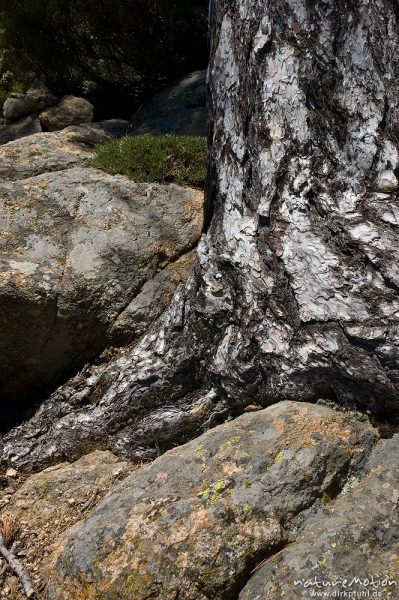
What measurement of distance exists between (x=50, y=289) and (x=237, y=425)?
1950 mm

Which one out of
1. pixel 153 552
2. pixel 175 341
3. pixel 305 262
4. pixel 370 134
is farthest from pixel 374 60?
pixel 153 552

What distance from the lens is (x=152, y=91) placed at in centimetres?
1155

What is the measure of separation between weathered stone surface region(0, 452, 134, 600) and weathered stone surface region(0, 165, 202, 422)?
96cm

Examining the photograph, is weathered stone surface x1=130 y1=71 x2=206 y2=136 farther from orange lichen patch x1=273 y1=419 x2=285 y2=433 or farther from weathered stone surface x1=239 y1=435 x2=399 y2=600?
weathered stone surface x1=239 y1=435 x2=399 y2=600

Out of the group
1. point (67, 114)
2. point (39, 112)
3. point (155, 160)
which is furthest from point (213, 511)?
point (39, 112)

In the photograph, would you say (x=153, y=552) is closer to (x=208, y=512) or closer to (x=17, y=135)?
(x=208, y=512)

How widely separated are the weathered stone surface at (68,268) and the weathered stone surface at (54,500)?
3.15ft

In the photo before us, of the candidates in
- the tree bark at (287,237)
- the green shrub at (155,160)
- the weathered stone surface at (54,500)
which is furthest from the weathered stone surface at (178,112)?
the weathered stone surface at (54,500)

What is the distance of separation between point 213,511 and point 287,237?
163 centimetres

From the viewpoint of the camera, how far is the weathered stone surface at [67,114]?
32.5ft

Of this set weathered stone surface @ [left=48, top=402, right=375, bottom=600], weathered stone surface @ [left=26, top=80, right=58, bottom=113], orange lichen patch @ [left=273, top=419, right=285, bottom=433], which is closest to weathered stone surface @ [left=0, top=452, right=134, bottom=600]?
weathered stone surface @ [left=48, top=402, right=375, bottom=600]

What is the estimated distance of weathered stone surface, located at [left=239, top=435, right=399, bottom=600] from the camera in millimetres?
2705

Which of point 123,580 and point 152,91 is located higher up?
point 152,91

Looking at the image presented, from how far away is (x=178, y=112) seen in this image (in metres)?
9.67
